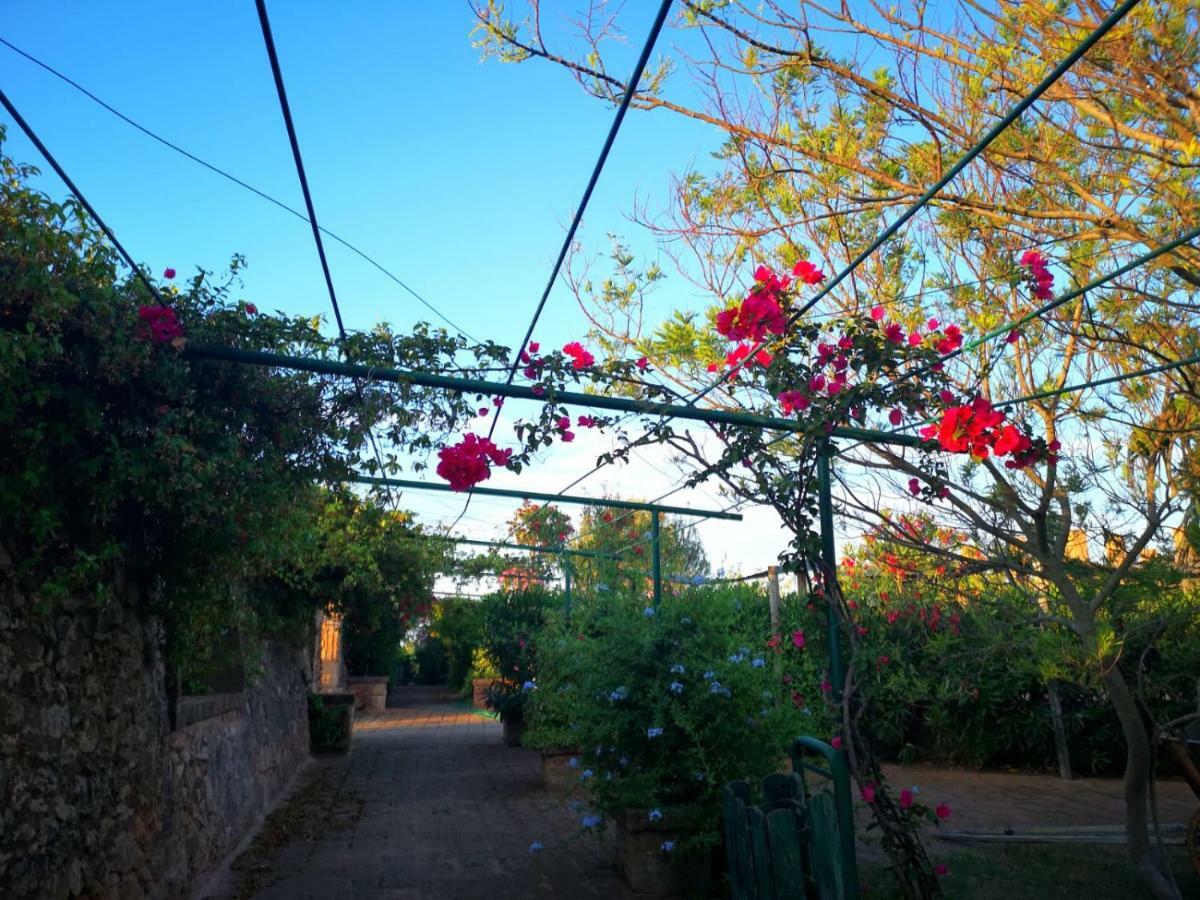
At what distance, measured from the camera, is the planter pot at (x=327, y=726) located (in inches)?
523

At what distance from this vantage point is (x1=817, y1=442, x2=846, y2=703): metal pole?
14.9 feet

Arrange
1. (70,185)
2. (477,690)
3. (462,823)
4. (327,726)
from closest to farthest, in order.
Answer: (70,185)
(462,823)
(327,726)
(477,690)

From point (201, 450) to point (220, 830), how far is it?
3.45 meters

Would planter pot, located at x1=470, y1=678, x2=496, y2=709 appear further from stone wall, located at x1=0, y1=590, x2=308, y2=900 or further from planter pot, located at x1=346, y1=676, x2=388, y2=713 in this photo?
stone wall, located at x1=0, y1=590, x2=308, y2=900

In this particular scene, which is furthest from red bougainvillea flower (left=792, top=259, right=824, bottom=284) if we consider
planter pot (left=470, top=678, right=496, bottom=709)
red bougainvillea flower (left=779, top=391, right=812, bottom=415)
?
planter pot (left=470, top=678, right=496, bottom=709)

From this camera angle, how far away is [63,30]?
3404 mm

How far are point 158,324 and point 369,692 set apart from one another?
1915 cm

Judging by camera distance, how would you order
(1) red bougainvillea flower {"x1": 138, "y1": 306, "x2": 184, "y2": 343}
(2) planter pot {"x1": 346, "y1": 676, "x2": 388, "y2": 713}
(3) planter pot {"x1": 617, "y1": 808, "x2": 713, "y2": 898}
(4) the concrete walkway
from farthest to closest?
(2) planter pot {"x1": 346, "y1": 676, "x2": 388, "y2": 713} < (4) the concrete walkway < (3) planter pot {"x1": 617, "y1": 808, "x2": 713, "y2": 898} < (1) red bougainvillea flower {"x1": 138, "y1": 306, "x2": 184, "y2": 343}

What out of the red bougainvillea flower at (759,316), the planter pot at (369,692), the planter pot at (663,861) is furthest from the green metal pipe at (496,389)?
the planter pot at (369,692)

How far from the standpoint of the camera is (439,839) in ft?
24.3

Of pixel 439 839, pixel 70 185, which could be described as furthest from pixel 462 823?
pixel 70 185

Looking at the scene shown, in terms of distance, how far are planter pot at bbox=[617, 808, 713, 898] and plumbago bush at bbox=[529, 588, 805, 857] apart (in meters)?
0.02

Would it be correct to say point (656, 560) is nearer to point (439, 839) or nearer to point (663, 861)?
point (439, 839)

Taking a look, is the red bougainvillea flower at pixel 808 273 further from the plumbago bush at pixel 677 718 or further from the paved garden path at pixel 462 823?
the paved garden path at pixel 462 823
